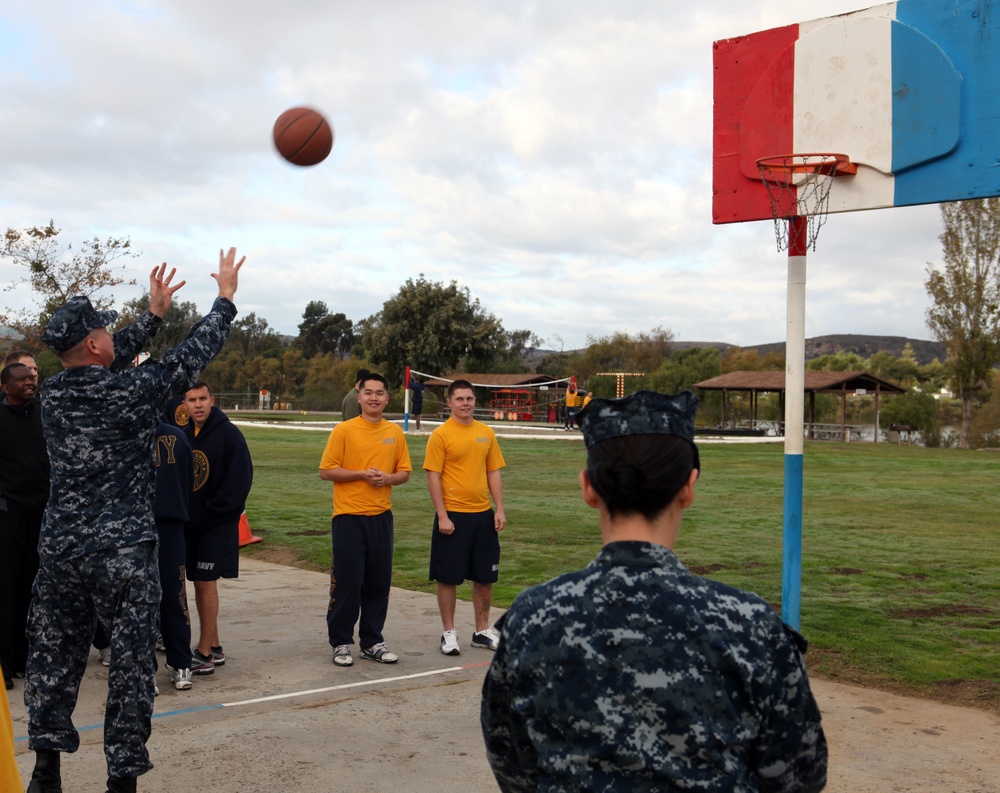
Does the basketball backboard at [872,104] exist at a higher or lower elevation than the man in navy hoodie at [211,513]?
higher

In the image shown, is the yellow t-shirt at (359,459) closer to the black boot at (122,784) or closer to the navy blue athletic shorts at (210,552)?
the navy blue athletic shorts at (210,552)

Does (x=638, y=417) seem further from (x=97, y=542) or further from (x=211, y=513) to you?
(x=211, y=513)

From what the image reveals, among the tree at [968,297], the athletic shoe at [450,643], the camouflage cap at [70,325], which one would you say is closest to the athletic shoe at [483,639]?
the athletic shoe at [450,643]

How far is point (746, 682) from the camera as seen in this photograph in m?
1.92

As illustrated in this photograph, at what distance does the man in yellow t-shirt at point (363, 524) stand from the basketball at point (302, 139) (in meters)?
2.02

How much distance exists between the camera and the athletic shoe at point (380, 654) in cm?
707

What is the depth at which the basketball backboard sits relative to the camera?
21.4ft

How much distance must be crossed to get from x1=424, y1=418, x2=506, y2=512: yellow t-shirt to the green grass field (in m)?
2.01

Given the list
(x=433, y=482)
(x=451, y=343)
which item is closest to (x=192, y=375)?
(x=433, y=482)

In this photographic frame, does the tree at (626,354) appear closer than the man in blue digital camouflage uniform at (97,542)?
No

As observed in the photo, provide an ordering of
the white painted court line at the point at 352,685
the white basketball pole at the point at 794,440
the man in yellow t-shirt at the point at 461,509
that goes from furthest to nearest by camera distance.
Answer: the man in yellow t-shirt at the point at 461,509 < the white basketball pole at the point at 794,440 < the white painted court line at the point at 352,685

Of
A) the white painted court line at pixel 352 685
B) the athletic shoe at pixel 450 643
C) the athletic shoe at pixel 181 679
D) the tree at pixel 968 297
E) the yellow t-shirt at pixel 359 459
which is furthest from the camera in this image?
the tree at pixel 968 297

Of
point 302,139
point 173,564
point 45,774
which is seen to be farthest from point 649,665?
point 302,139

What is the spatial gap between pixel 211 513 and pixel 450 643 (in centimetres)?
192
